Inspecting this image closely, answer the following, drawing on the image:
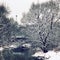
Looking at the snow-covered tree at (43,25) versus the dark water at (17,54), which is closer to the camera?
the dark water at (17,54)

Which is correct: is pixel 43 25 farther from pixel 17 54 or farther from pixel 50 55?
pixel 50 55

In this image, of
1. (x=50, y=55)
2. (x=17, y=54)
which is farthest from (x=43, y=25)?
(x=50, y=55)

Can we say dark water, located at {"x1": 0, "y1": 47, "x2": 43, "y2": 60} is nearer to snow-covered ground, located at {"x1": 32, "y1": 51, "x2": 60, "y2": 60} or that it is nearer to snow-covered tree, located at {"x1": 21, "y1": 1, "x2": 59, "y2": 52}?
snow-covered ground, located at {"x1": 32, "y1": 51, "x2": 60, "y2": 60}

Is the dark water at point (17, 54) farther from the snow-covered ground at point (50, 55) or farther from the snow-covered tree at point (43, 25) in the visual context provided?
the snow-covered tree at point (43, 25)

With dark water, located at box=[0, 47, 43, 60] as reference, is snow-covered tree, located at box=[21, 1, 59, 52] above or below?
above

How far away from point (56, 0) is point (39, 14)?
279 inches

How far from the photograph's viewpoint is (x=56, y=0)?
5422cm

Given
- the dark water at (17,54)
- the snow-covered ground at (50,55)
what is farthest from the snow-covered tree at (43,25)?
the dark water at (17,54)

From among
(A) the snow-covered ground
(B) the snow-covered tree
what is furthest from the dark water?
(B) the snow-covered tree

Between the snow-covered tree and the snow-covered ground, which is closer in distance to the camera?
the snow-covered ground

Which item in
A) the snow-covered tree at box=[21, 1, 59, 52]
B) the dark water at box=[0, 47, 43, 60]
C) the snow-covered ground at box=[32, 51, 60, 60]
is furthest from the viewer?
the snow-covered tree at box=[21, 1, 59, 52]

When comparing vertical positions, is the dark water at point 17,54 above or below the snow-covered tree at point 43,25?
below

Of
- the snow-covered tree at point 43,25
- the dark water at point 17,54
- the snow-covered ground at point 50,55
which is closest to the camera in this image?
the snow-covered ground at point 50,55

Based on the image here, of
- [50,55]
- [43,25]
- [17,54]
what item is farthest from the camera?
[43,25]
